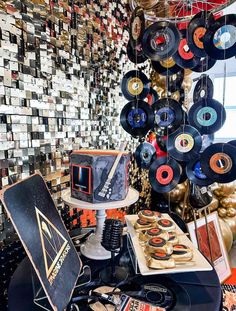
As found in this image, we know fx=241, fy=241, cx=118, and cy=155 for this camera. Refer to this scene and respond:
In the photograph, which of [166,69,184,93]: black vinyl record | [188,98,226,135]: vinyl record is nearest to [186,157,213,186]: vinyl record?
[188,98,226,135]: vinyl record

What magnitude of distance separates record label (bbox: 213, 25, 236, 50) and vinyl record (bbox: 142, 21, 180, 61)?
0.20 meters

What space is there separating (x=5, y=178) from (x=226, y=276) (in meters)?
1.91

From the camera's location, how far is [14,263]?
98 cm

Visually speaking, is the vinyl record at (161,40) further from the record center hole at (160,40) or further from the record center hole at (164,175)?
the record center hole at (164,175)

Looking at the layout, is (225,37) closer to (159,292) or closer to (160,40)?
(160,40)

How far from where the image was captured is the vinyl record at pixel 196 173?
4.78ft

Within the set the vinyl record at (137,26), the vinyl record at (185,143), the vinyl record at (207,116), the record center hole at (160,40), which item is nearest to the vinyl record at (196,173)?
the vinyl record at (185,143)

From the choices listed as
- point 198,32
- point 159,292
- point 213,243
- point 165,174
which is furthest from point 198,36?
point 213,243

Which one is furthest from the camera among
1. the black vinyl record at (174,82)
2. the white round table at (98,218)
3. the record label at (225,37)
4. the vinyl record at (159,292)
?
the black vinyl record at (174,82)

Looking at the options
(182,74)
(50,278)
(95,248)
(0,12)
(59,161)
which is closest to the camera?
(50,278)

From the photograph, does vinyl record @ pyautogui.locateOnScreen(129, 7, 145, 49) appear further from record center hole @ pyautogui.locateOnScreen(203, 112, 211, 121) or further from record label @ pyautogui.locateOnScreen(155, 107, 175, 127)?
record center hole @ pyautogui.locateOnScreen(203, 112, 211, 121)

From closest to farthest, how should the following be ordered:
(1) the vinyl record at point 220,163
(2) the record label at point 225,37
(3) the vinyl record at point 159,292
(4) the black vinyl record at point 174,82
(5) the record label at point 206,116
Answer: (3) the vinyl record at point 159,292
(2) the record label at point 225,37
(1) the vinyl record at point 220,163
(5) the record label at point 206,116
(4) the black vinyl record at point 174,82

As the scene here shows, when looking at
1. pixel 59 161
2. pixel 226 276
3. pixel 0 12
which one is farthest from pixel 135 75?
pixel 226 276

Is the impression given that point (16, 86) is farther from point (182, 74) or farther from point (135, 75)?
point (182, 74)
